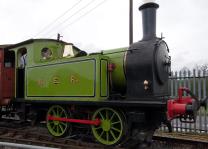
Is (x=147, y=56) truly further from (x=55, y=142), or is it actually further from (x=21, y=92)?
(x=21, y=92)

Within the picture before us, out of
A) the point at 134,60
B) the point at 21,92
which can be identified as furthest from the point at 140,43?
the point at 21,92

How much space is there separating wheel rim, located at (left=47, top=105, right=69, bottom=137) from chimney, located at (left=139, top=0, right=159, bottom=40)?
3076 mm

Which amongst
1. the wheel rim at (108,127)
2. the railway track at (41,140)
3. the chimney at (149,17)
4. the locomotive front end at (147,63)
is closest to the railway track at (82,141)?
the railway track at (41,140)

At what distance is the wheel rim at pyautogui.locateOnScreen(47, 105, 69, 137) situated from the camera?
783 centimetres

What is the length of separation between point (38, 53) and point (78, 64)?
1.94 m

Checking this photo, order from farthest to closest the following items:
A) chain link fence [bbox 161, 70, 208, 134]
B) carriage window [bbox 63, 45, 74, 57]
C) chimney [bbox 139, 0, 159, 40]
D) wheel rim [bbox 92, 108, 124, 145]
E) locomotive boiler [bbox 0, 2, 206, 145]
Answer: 1. chain link fence [bbox 161, 70, 208, 134]
2. carriage window [bbox 63, 45, 74, 57]
3. wheel rim [bbox 92, 108, 124, 145]
4. chimney [bbox 139, 0, 159, 40]
5. locomotive boiler [bbox 0, 2, 206, 145]

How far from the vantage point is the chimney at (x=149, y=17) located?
6598 millimetres

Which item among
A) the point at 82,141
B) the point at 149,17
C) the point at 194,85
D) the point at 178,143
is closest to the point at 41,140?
the point at 82,141

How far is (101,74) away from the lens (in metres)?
6.96

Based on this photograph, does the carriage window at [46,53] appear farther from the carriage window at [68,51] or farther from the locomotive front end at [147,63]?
the locomotive front end at [147,63]

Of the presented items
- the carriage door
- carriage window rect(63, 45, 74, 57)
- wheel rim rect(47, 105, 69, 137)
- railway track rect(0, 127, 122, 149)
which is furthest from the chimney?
the carriage door

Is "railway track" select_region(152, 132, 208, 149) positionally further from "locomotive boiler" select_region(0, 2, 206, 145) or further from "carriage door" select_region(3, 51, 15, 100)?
"carriage door" select_region(3, 51, 15, 100)

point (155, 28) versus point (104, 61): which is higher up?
point (155, 28)

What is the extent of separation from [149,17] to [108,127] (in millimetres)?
2737
